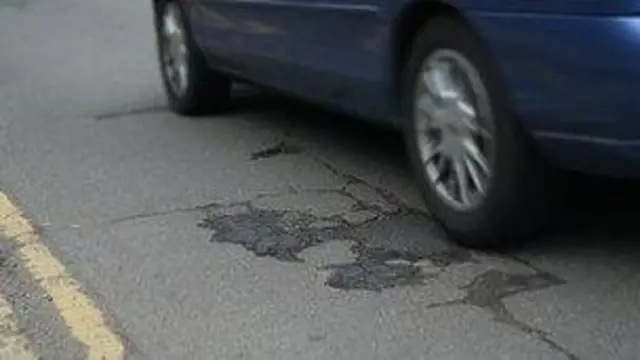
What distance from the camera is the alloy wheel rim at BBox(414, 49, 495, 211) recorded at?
16.9ft

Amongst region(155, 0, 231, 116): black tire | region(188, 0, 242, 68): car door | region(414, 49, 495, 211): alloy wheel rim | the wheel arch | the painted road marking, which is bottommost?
region(155, 0, 231, 116): black tire

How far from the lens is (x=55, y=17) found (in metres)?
15.1

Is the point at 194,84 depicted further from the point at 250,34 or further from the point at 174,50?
the point at 250,34

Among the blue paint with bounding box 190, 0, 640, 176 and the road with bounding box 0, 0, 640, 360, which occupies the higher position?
→ the blue paint with bounding box 190, 0, 640, 176

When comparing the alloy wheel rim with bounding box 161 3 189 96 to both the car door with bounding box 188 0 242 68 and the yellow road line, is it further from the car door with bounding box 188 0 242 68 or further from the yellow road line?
the yellow road line

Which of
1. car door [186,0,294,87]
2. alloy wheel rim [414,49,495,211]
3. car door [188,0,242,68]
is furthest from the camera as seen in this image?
car door [188,0,242,68]

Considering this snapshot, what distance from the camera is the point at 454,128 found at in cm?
531

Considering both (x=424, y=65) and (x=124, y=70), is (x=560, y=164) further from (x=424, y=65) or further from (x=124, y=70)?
(x=124, y=70)

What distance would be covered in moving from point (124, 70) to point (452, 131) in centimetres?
610

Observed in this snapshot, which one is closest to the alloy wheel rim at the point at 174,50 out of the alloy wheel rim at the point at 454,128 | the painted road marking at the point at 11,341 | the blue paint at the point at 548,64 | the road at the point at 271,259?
the road at the point at 271,259

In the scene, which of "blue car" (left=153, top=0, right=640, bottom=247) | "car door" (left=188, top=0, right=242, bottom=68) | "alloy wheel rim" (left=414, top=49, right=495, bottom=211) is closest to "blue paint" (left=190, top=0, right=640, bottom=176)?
"blue car" (left=153, top=0, right=640, bottom=247)

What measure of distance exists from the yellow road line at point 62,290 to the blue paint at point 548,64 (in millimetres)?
1515

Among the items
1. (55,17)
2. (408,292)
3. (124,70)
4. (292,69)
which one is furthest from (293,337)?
(55,17)

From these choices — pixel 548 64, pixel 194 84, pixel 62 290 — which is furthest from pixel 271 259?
pixel 194 84
